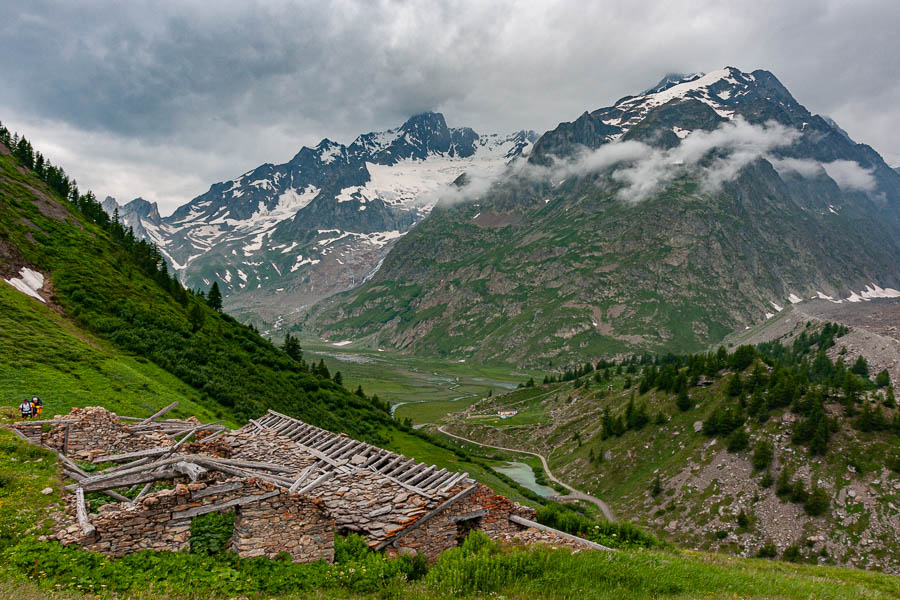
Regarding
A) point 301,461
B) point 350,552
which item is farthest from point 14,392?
point 350,552

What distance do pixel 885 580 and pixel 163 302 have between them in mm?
88938

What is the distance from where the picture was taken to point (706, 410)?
88500 millimetres

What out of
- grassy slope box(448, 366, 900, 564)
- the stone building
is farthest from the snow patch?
grassy slope box(448, 366, 900, 564)

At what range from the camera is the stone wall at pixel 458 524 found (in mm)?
14641

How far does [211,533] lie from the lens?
13.1 meters

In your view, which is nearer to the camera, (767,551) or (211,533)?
(211,533)

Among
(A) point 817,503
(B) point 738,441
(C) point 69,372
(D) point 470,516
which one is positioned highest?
(C) point 69,372

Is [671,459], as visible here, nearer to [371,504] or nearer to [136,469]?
[371,504]

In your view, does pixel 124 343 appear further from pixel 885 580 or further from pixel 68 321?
pixel 885 580

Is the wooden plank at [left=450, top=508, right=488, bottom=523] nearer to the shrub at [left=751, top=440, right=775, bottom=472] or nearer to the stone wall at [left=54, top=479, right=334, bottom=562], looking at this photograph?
the stone wall at [left=54, top=479, right=334, bottom=562]

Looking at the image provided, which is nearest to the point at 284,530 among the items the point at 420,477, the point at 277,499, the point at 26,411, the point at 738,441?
Answer: the point at 277,499

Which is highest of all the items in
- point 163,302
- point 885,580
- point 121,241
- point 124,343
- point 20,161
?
point 20,161

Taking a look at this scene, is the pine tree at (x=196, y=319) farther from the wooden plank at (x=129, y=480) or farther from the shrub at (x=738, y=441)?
the shrub at (x=738, y=441)

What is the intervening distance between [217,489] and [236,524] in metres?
1.16
